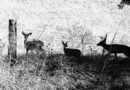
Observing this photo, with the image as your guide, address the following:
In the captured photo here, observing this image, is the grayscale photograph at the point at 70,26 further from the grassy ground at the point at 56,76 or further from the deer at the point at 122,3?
the grassy ground at the point at 56,76

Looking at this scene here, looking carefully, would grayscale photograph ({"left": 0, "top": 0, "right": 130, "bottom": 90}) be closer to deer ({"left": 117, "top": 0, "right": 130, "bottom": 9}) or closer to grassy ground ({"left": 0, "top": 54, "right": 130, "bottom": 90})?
deer ({"left": 117, "top": 0, "right": 130, "bottom": 9})

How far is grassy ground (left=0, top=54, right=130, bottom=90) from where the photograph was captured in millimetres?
5000

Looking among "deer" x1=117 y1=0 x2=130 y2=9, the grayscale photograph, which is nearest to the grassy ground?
the grayscale photograph

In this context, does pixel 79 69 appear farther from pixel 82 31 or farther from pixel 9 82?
pixel 82 31

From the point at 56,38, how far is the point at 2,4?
8.87 feet

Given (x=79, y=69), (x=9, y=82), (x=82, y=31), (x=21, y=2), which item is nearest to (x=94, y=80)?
(x=79, y=69)

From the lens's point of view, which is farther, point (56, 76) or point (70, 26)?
point (70, 26)

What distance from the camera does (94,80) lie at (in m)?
5.61

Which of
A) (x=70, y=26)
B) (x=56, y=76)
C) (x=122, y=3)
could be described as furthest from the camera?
(x=122, y=3)

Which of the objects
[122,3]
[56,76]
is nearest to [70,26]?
[122,3]

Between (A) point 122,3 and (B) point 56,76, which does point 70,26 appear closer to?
(A) point 122,3

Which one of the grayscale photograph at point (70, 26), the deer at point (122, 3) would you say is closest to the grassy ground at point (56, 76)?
the grayscale photograph at point (70, 26)

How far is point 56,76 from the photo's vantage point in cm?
543

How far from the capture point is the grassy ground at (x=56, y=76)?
5.00 m
